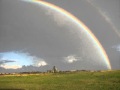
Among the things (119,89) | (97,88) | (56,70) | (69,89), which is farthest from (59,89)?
(56,70)

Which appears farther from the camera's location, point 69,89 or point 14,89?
point 14,89

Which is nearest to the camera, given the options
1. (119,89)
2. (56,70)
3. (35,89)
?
(119,89)

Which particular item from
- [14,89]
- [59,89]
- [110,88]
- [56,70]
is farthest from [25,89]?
[56,70]

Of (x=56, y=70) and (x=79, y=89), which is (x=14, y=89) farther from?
(x=56, y=70)

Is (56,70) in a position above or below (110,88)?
above

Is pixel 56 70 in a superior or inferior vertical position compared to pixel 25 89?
superior

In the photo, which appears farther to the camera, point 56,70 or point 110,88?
point 56,70

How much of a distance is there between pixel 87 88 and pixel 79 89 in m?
1.30

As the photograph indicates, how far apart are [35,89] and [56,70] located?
148 ft

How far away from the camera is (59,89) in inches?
1088

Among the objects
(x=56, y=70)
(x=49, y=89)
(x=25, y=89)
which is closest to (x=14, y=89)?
(x=25, y=89)

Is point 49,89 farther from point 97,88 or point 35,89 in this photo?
point 97,88

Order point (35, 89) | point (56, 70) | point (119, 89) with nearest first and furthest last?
point (119, 89), point (35, 89), point (56, 70)

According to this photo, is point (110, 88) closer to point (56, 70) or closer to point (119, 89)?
point (119, 89)
